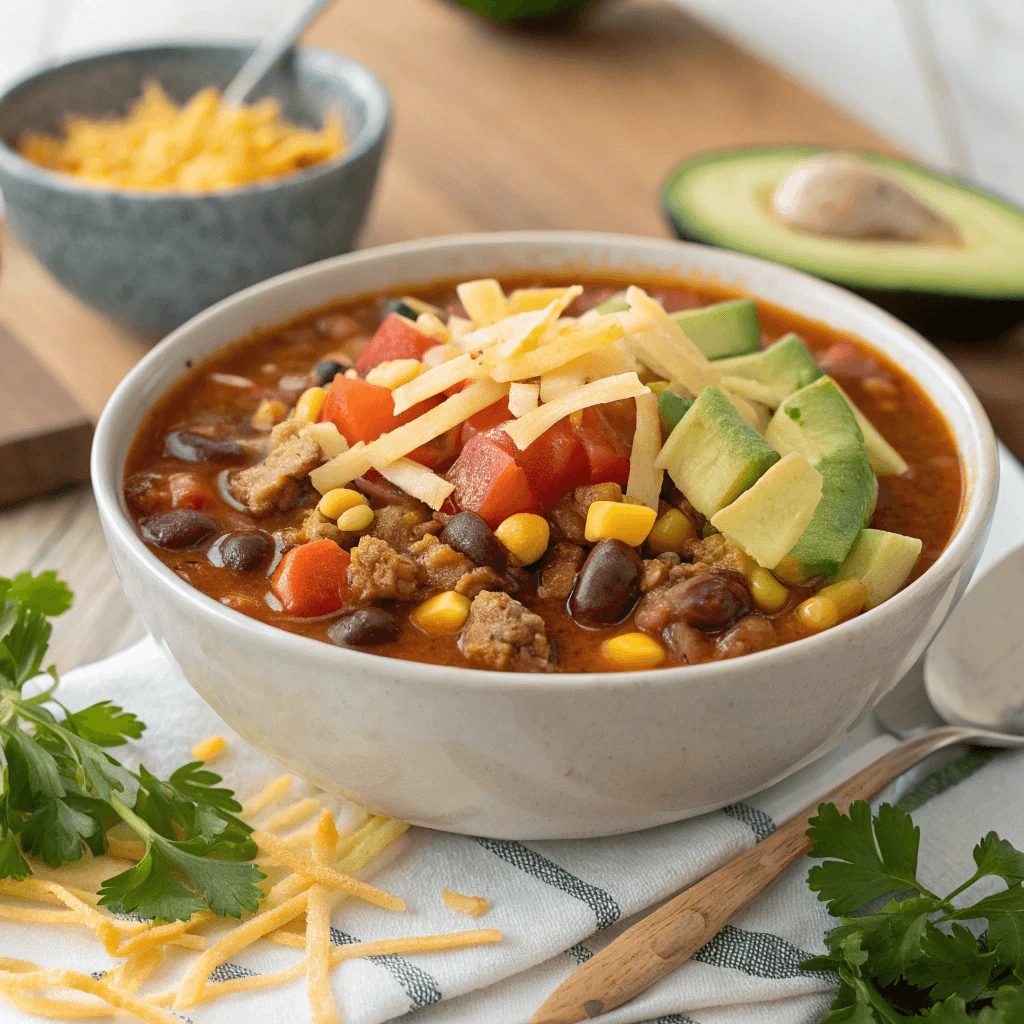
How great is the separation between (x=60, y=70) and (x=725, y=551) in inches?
151

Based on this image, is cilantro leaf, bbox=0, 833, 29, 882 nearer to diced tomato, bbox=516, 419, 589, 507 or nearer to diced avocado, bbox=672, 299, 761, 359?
diced tomato, bbox=516, 419, 589, 507

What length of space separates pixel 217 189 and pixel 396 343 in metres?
1.81

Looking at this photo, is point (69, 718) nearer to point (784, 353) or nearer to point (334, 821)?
point (334, 821)

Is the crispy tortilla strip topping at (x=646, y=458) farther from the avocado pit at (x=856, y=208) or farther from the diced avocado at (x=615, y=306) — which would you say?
the avocado pit at (x=856, y=208)

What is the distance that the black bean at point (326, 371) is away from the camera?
3260 mm

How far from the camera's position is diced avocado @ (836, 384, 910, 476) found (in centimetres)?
305

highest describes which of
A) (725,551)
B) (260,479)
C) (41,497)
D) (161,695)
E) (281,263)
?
(725,551)

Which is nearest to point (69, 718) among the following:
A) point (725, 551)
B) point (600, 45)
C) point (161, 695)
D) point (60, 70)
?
point (161, 695)

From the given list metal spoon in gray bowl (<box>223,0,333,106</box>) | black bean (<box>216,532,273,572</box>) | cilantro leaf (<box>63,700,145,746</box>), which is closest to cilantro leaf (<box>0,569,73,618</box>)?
cilantro leaf (<box>63,700,145,746</box>)

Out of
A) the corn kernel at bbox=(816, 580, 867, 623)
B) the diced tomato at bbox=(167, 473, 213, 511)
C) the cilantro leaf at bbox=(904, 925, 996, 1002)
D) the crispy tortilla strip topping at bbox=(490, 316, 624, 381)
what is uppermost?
the crispy tortilla strip topping at bbox=(490, 316, 624, 381)

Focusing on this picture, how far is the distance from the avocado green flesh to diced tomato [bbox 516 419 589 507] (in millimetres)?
2049

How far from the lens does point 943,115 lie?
8.83 meters

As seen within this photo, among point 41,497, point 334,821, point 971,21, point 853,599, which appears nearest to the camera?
point 853,599

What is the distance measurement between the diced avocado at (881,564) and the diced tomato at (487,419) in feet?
2.66
